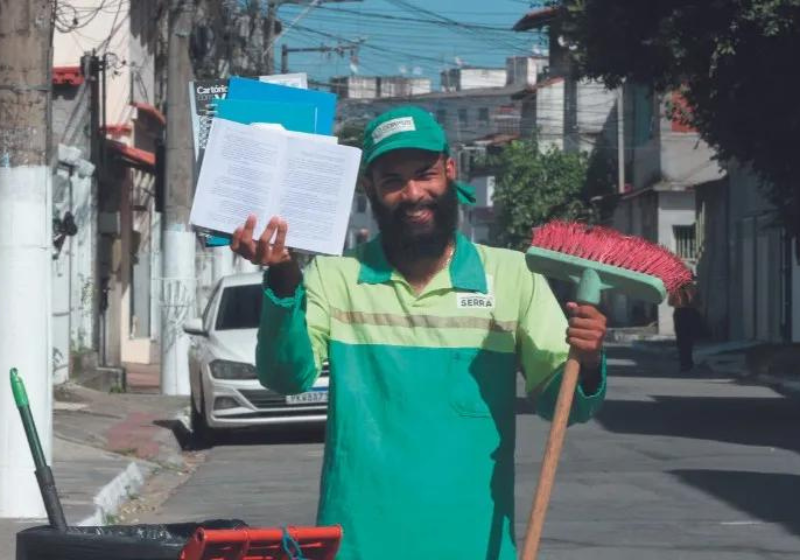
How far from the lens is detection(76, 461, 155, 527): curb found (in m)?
10.9

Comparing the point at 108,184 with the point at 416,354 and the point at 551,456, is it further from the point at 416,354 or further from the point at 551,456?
the point at 551,456

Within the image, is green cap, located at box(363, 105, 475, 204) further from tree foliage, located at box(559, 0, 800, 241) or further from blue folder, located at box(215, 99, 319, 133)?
tree foliage, located at box(559, 0, 800, 241)

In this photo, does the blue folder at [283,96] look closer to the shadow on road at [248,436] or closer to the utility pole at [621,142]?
the shadow on road at [248,436]

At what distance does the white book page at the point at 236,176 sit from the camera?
3955 mm

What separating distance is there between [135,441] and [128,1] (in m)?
13.2

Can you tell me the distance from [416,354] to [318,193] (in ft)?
1.46

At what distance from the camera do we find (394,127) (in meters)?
4.09

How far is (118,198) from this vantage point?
28.2 m

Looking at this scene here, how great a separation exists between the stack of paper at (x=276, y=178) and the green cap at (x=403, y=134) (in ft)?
0.26

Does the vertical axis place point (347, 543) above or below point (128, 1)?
below

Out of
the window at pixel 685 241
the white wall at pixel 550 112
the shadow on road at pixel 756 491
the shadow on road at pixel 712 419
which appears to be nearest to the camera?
the shadow on road at pixel 756 491

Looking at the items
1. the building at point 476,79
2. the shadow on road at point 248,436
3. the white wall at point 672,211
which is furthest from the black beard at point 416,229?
the building at point 476,79

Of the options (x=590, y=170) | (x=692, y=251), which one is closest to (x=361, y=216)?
(x=590, y=170)

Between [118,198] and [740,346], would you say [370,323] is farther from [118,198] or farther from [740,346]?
[740,346]
